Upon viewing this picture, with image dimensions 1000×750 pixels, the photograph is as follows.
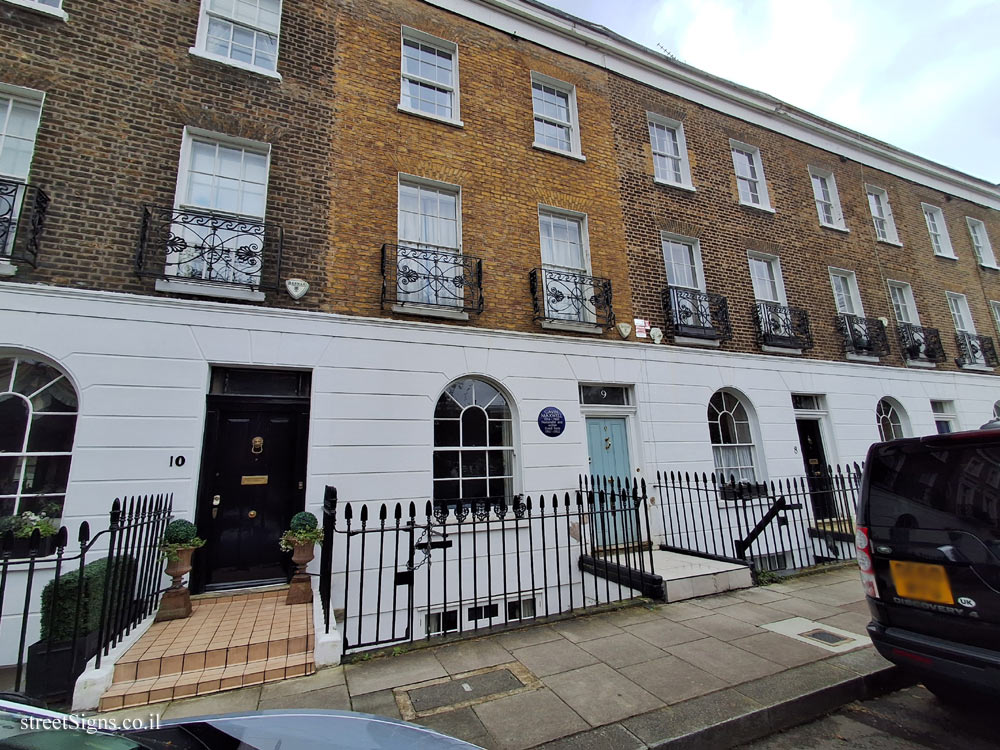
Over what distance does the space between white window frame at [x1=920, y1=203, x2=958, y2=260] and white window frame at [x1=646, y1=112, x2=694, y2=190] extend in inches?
398

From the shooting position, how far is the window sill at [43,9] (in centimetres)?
603

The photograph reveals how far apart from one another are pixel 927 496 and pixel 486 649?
381 centimetres

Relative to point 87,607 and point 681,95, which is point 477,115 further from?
point 87,607

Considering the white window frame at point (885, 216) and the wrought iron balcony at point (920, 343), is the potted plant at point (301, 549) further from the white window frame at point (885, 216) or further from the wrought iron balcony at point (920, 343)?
the white window frame at point (885, 216)

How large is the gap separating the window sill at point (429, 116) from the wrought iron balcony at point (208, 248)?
3295 mm

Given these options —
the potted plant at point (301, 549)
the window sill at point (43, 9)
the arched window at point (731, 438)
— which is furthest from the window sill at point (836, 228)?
the window sill at point (43, 9)

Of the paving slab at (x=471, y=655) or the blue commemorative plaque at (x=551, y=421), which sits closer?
the paving slab at (x=471, y=655)

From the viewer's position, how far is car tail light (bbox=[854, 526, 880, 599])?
11.0ft

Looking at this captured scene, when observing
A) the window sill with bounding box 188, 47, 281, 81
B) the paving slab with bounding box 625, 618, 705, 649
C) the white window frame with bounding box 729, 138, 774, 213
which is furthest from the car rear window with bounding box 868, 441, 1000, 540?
the white window frame with bounding box 729, 138, 774, 213

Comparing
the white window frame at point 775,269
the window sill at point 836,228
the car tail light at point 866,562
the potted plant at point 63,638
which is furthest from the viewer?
the window sill at point 836,228

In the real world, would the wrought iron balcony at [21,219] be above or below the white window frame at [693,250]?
below

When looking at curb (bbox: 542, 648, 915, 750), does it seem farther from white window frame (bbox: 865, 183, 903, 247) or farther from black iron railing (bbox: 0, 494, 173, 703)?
white window frame (bbox: 865, 183, 903, 247)

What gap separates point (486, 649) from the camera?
14.3 ft

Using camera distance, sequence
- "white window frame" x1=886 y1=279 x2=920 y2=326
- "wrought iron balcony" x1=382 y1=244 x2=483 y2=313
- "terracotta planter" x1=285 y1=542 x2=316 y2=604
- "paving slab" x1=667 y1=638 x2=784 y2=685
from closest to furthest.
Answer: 1. "paving slab" x1=667 y1=638 x2=784 y2=685
2. "terracotta planter" x1=285 y1=542 x2=316 y2=604
3. "wrought iron balcony" x1=382 y1=244 x2=483 y2=313
4. "white window frame" x1=886 y1=279 x2=920 y2=326
